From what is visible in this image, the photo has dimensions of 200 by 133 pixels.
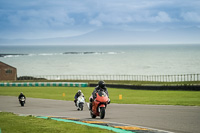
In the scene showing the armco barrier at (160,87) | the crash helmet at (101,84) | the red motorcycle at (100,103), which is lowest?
the red motorcycle at (100,103)

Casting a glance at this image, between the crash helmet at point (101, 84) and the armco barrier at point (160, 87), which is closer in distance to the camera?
the crash helmet at point (101, 84)

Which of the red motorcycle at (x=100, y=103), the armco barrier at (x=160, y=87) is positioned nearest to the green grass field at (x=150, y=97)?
the armco barrier at (x=160, y=87)

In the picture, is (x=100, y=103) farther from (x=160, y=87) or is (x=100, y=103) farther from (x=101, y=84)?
(x=160, y=87)

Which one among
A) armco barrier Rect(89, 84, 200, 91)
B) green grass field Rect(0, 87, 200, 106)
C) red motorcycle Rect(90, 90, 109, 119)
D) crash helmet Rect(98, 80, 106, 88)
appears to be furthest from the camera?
armco barrier Rect(89, 84, 200, 91)

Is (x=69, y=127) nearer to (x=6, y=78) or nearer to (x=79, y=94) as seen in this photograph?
(x=79, y=94)

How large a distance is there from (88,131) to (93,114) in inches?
197

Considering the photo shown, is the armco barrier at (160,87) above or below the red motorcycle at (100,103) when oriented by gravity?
above

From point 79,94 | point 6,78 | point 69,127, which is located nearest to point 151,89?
point 79,94

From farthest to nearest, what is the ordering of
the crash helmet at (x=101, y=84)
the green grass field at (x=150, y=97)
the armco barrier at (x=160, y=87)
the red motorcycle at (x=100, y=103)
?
the armco barrier at (x=160, y=87) → the green grass field at (x=150, y=97) → the crash helmet at (x=101, y=84) → the red motorcycle at (x=100, y=103)

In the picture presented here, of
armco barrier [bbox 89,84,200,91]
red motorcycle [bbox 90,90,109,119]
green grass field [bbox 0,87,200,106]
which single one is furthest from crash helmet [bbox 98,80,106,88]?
armco barrier [bbox 89,84,200,91]

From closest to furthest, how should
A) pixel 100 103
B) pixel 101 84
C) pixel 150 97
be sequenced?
pixel 100 103
pixel 101 84
pixel 150 97

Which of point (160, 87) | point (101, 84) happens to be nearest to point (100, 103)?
point (101, 84)

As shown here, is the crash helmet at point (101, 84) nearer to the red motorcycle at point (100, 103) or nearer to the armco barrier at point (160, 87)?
the red motorcycle at point (100, 103)

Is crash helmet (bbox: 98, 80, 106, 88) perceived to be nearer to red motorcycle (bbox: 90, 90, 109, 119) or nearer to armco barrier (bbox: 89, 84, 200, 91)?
red motorcycle (bbox: 90, 90, 109, 119)
